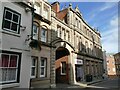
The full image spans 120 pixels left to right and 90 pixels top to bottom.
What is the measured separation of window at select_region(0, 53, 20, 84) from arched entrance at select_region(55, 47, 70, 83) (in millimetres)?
10892

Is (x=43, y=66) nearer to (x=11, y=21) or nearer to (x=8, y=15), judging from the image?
(x=11, y=21)

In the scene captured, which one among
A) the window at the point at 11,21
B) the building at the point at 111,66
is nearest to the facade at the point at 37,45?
the window at the point at 11,21

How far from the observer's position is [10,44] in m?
9.56

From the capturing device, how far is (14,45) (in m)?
9.84

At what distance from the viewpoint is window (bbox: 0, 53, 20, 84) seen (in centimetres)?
907

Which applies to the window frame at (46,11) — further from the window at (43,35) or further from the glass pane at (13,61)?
the glass pane at (13,61)

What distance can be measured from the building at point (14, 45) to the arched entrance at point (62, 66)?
10.1 meters

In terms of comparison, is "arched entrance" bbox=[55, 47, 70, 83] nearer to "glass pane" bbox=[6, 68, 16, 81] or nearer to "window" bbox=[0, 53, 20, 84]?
"window" bbox=[0, 53, 20, 84]

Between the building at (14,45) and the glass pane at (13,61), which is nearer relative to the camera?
the building at (14,45)

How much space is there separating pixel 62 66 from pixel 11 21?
12896 mm

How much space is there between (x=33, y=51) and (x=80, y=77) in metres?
12.3

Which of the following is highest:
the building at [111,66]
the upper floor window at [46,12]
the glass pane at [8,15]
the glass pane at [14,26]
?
the upper floor window at [46,12]

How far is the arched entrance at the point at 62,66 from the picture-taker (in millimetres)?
20361

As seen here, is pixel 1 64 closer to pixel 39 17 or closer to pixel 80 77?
pixel 39 17
